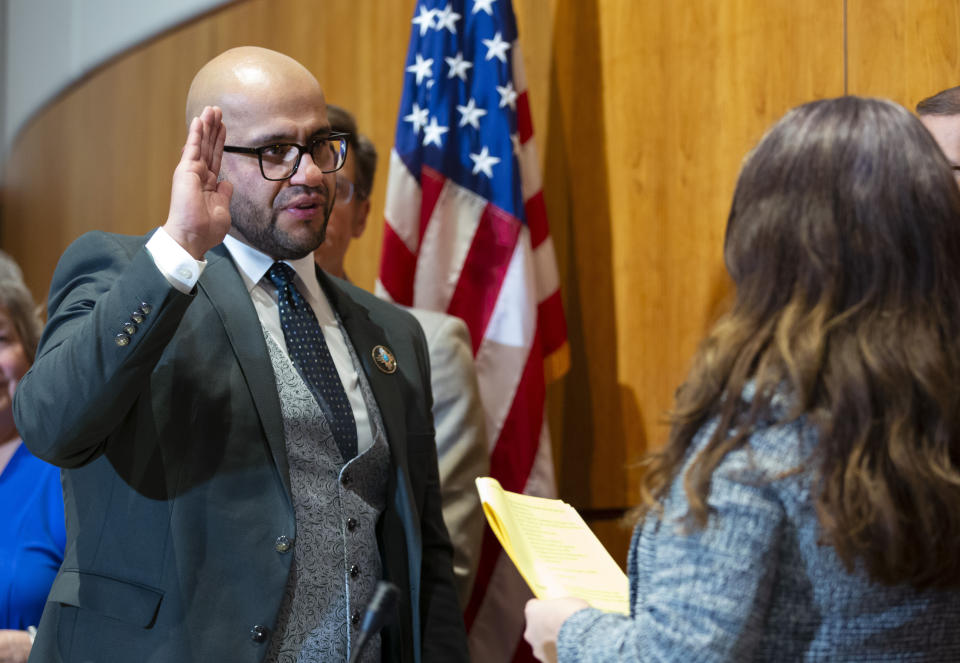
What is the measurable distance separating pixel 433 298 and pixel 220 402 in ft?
4.96

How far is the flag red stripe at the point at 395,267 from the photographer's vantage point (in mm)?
3268

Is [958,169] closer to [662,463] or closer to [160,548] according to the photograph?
[662,463]

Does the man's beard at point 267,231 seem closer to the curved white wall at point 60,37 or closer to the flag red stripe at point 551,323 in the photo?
the flag red stripe at point 551,323

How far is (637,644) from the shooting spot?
123 centimetres

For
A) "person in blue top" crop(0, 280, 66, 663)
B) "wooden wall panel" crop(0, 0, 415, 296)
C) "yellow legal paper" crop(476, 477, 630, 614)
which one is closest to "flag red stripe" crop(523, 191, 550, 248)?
"wooden wall panel" crop(0, 0, 415, 296)

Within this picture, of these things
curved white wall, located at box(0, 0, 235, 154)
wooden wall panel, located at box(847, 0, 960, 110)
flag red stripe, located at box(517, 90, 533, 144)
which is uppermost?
curved white wall, located at box(0, 0, 235, 154)

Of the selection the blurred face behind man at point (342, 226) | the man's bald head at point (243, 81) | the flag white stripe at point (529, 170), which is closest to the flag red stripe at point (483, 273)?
the flag white stripe at point (529, 170)

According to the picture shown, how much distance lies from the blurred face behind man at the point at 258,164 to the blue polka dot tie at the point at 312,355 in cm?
7

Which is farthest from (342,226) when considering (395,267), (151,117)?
(151,117)

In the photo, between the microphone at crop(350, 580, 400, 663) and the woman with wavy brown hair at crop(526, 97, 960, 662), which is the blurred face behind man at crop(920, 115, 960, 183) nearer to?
the woman with wavy brown hair at crop(526, 97, 960, 662)

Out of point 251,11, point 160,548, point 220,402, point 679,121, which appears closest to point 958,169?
point 679,121

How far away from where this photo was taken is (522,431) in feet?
10.3

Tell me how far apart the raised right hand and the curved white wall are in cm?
361

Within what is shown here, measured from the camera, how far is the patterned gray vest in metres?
1.78
